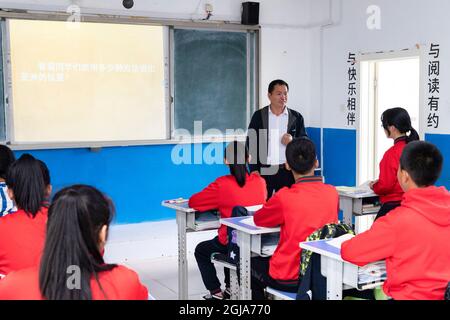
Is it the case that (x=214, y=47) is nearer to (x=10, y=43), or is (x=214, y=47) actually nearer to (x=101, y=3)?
(x=101, y=3)

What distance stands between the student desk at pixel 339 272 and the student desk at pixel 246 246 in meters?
0.53

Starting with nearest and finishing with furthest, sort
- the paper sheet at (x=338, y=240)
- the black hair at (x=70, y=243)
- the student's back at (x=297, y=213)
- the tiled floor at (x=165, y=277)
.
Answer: the black hair at (x=70, y=243) < the paper sheet at (x=338, y=240) < the student's back at (x=297, y=213) < the tiled floor at (x=165, y=277)

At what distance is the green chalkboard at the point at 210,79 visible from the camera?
244 inches

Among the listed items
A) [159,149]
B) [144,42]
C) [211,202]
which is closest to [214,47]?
[144,42]

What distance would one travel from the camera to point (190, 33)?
20.3 ft

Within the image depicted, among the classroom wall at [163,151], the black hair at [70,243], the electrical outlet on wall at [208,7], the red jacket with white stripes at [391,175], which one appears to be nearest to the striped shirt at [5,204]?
the black hair at [70,243]

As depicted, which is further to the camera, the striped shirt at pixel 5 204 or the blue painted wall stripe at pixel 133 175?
the blue painted wall stripe at pixel 133 175

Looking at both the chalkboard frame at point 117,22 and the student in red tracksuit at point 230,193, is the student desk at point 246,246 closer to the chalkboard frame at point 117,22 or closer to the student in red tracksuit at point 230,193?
the student in red tracksuit at point 230,193

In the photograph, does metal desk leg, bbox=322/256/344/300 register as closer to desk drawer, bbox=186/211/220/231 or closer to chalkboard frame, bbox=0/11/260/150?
desk drawer, bbox=186/211/220/231

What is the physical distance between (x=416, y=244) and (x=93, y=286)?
128cm

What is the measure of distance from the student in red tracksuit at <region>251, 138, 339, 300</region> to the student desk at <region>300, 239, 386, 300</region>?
0.25 meters

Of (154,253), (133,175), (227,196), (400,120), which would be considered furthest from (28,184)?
(133,175)

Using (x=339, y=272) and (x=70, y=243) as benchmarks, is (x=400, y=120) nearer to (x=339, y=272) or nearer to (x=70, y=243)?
(x=339, y=272)

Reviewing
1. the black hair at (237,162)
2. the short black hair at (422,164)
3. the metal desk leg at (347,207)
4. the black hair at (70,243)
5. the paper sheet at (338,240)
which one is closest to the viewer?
the black hair at (70,243)
